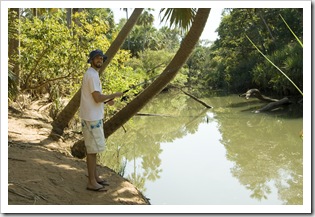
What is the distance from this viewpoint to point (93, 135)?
167 inches

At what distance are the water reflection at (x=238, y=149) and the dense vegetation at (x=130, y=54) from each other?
6.80 feet

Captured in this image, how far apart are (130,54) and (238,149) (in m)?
4.27

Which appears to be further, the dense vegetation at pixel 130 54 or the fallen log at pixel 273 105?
the fallen log at pixel 273 105

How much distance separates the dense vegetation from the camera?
8922mm

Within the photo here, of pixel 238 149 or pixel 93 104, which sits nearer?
pixel 93 104

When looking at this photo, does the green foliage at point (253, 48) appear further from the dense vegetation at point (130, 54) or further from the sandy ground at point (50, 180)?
the sandy ground at point (50, 180)

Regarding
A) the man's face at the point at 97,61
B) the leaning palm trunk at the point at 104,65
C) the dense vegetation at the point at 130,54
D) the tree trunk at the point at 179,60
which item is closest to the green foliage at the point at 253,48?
the dense vegetation at the point at 130,54

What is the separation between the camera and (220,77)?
39562 millimetres

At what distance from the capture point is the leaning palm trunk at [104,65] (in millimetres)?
7414

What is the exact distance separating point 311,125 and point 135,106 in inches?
120

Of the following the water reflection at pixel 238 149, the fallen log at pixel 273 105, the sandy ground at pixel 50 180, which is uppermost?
the sandy ground at pixel 50 180

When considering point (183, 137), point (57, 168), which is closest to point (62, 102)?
point (183, 137)

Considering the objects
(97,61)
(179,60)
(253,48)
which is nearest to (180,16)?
(179,60)

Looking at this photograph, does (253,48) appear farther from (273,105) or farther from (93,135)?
(93,135)
